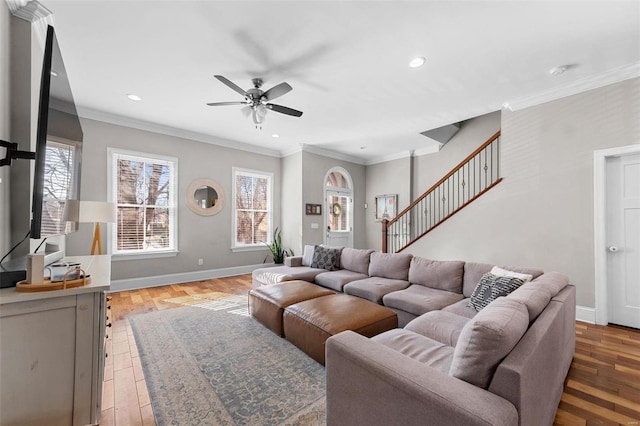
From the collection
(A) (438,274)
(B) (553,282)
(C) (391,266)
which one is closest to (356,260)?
(C) (391,266)

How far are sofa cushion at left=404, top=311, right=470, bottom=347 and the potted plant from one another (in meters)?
4.26

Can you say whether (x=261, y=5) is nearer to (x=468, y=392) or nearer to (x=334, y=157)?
(x=468, y=392)

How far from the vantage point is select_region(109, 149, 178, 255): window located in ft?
14.3

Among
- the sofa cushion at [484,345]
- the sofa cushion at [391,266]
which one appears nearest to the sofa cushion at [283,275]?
the sofa cushion at [391,266]

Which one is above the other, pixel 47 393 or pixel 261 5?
pixel 261 5

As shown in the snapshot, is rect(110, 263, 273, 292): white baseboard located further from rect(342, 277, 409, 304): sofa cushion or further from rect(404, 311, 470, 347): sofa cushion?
rect(404, 311, 470, 347): sofa cushion

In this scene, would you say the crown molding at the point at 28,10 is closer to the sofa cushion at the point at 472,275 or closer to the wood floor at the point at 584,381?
the wood floor at the point at 584,381

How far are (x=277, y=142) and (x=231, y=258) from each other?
103 inches

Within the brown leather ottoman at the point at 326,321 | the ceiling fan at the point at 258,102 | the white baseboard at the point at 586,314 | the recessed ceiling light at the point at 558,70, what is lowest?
the white baseboard at the point at 586,314

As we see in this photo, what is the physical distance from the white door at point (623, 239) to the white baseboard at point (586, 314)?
183 millimetres

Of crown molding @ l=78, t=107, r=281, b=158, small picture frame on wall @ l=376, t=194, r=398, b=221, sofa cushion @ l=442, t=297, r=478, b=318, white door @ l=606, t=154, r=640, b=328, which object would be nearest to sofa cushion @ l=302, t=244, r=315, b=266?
Result: sofa cushion @ l=442, t=297, r=478, b=318

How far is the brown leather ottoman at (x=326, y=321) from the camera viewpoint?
213 centimetres

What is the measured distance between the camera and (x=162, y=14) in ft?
7.00

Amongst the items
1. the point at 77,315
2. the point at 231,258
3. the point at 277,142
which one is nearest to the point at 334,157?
the point at 277,142
